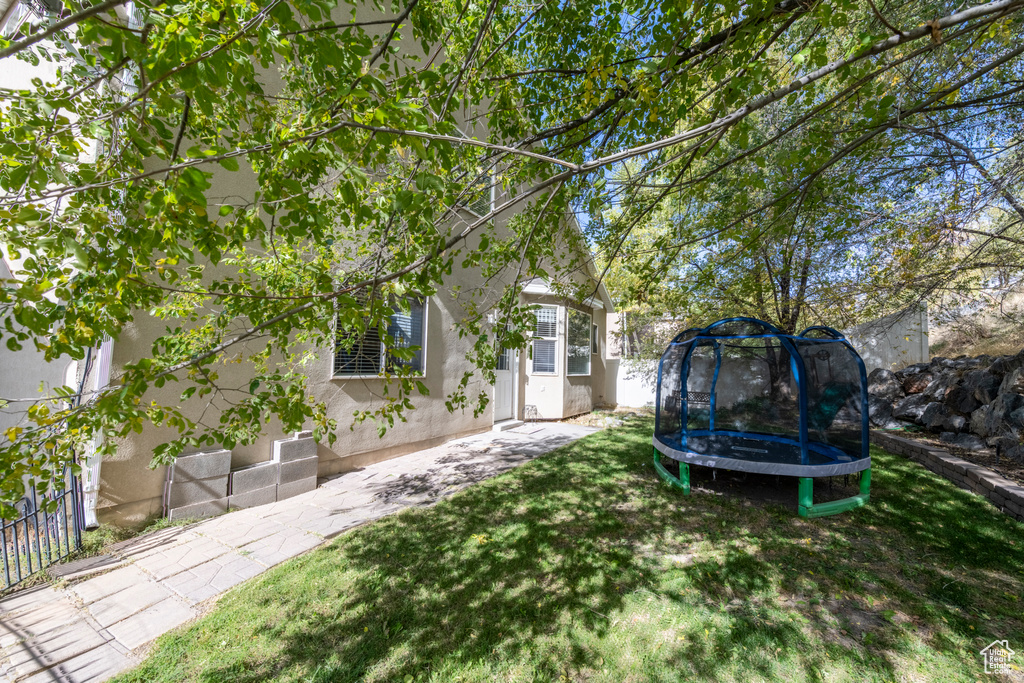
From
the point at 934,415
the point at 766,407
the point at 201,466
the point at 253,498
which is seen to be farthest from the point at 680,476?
the point at 934,415

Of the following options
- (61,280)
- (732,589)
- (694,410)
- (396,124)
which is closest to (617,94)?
(396,124)

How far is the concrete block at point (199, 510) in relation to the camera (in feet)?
14.9

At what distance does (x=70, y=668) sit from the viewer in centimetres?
260

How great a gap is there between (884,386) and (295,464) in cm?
1296

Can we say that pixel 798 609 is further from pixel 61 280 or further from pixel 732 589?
pixel 61 280

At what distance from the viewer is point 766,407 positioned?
22.9ft

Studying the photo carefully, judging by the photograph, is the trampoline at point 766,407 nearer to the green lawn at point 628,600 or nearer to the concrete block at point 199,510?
the green lawn at point 628,600

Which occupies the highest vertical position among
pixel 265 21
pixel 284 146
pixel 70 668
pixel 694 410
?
pixel 265 21

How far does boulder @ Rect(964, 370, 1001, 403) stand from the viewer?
7223 millimetres

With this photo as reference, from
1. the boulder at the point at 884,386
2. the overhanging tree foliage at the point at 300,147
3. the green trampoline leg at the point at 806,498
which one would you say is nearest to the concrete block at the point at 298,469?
the overhanging tree foliage at the point at 300,147

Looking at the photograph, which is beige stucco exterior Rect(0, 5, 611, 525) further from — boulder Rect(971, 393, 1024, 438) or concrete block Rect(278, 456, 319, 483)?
boulder Rect(971, 393, 1024, 438)

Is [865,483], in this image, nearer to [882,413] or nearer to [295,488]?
[882,413]

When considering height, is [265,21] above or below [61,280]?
above

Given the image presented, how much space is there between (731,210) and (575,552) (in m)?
4.75
